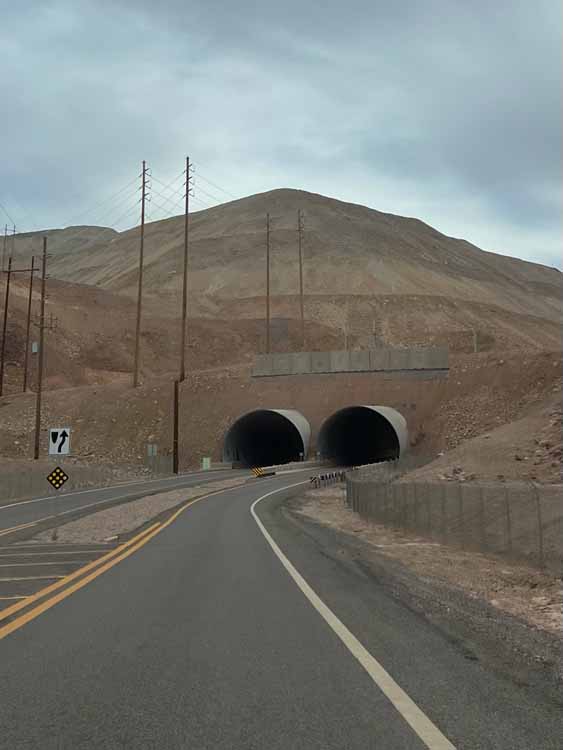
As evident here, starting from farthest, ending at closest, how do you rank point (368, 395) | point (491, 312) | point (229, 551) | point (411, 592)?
point (491, 312) → point (368, 395) → point (229, 551) → point (411, 592)

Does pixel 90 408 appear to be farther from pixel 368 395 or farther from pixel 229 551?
pixel 229 551

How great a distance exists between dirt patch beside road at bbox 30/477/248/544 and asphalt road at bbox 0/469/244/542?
103cm

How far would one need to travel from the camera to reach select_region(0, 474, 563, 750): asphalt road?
4.72m

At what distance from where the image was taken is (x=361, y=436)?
7456cm

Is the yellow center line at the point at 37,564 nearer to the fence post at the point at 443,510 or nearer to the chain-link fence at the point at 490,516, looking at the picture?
the chain-link fence at the point at 490,516

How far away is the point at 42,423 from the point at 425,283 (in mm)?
108462

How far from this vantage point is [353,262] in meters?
168

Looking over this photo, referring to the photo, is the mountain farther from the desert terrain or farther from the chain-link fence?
the chain-link fence

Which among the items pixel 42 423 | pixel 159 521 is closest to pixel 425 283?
pixel 42 423

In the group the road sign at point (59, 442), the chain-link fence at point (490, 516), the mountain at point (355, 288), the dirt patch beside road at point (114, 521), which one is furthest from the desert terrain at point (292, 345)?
the road sign at point (59, 442)

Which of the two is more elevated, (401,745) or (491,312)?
(491,312)

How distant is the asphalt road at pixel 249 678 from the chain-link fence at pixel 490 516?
14.6 ft

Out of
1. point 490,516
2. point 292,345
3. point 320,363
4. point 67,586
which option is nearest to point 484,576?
point 490,516

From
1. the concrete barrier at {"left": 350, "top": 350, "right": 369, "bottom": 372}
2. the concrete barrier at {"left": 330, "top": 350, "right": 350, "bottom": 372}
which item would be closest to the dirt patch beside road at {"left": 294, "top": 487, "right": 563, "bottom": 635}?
the concrete barrier at {"left": 350, "top": 350, "right": 369, "bottom": 372}
